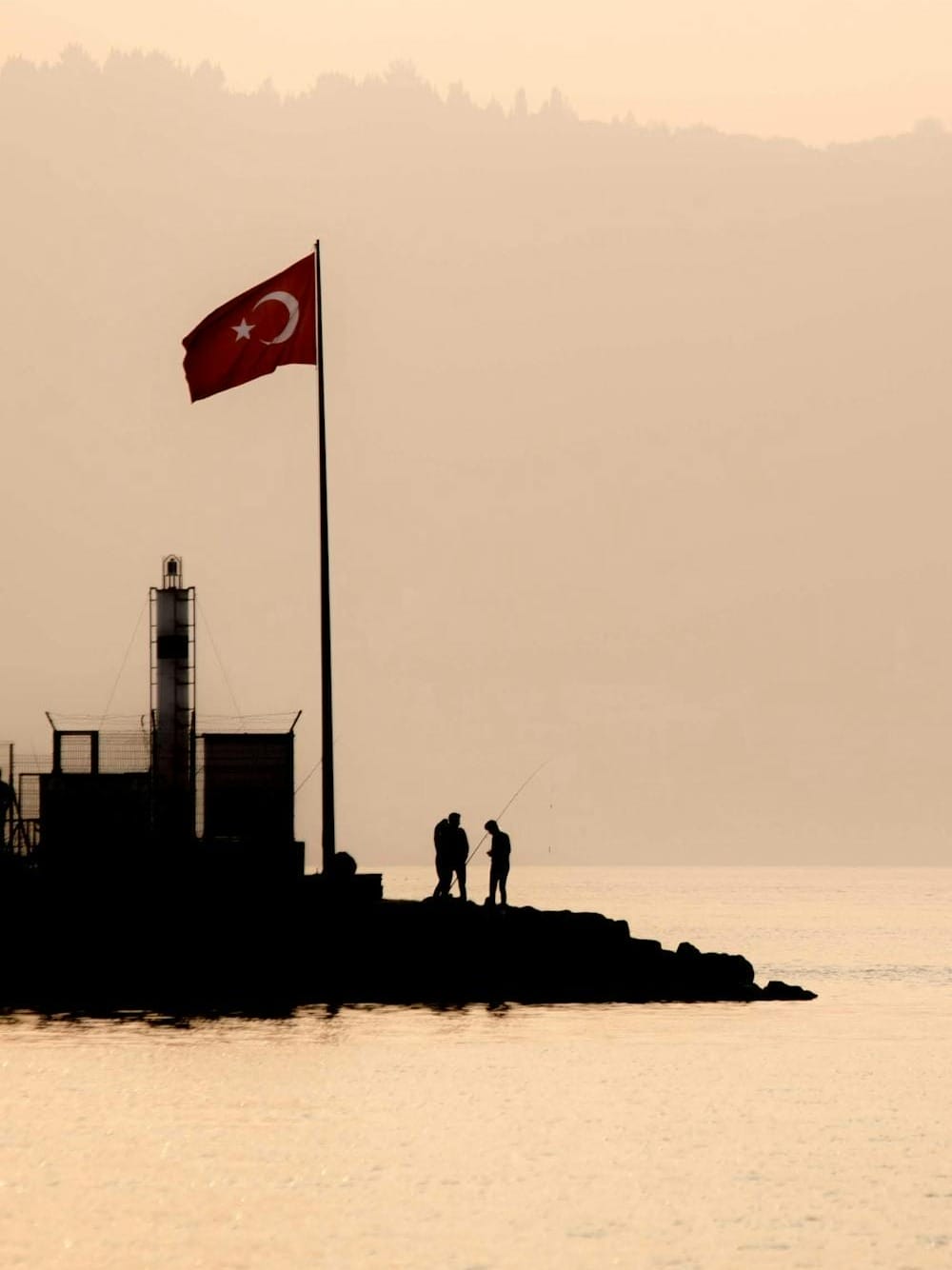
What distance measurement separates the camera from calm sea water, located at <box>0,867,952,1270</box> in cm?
2622

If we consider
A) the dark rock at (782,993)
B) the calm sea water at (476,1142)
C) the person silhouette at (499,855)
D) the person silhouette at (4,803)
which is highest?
the person silhouette at (4,803)

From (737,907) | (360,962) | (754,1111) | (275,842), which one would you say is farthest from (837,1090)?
(737,907)

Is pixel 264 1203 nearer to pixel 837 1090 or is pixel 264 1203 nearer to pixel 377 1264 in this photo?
pixel 377 1264

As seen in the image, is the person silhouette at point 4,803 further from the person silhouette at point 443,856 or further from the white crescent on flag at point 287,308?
the white crescent on flag at point 287,308

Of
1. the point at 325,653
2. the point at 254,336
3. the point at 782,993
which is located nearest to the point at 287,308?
the point at 254,336

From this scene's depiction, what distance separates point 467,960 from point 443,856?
2376 millimetres

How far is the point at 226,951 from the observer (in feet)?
169

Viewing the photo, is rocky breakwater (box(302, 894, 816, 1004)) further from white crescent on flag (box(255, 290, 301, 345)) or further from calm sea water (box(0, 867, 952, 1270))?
white crescent on flag (box(255, 290, 301, 345))

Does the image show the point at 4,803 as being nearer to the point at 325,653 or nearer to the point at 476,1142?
the point at 325,653

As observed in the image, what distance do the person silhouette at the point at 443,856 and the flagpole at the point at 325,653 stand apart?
2134 mm

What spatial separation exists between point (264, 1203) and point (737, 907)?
17189 centimetres

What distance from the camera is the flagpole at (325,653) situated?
48.7 m

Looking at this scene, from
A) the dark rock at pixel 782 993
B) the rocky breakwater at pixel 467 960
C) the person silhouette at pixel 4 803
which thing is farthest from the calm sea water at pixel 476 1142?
the person silhouette at pixel 4 803

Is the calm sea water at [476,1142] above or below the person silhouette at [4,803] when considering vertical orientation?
below
